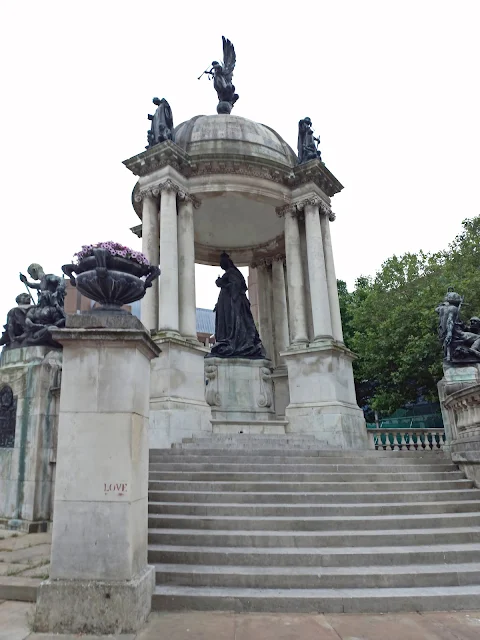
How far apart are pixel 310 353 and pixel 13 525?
9222 mm

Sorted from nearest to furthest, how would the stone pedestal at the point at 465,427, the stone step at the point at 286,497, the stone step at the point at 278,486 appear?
the stone step at the point at 286,497, the stone step at the point at 278,486, the stone pedestal at the point at 465,427

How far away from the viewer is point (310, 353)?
14.3m

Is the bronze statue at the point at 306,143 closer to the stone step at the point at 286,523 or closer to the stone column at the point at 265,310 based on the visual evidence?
the stone column at the point at 265,310

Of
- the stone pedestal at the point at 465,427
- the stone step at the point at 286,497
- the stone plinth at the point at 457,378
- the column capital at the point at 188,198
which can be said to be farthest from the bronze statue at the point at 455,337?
the column capital at the point at 188,198

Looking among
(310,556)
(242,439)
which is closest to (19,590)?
(310,556)

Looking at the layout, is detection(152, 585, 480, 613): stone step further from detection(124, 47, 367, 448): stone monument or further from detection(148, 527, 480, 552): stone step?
detection(124, 47, 367, 448): stone monument

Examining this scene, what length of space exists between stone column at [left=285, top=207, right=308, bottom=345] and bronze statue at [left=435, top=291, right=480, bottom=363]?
4201mm

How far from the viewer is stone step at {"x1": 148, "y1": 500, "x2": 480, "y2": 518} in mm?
6891

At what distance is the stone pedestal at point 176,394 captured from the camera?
11758 millimetres

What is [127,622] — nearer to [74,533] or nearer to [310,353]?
[74,533]

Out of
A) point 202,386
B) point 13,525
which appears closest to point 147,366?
point 13,525

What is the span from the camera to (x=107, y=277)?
542 centimetres

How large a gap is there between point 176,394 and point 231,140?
9.29 meters

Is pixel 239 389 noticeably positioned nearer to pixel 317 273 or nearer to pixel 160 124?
pixel 317 273
